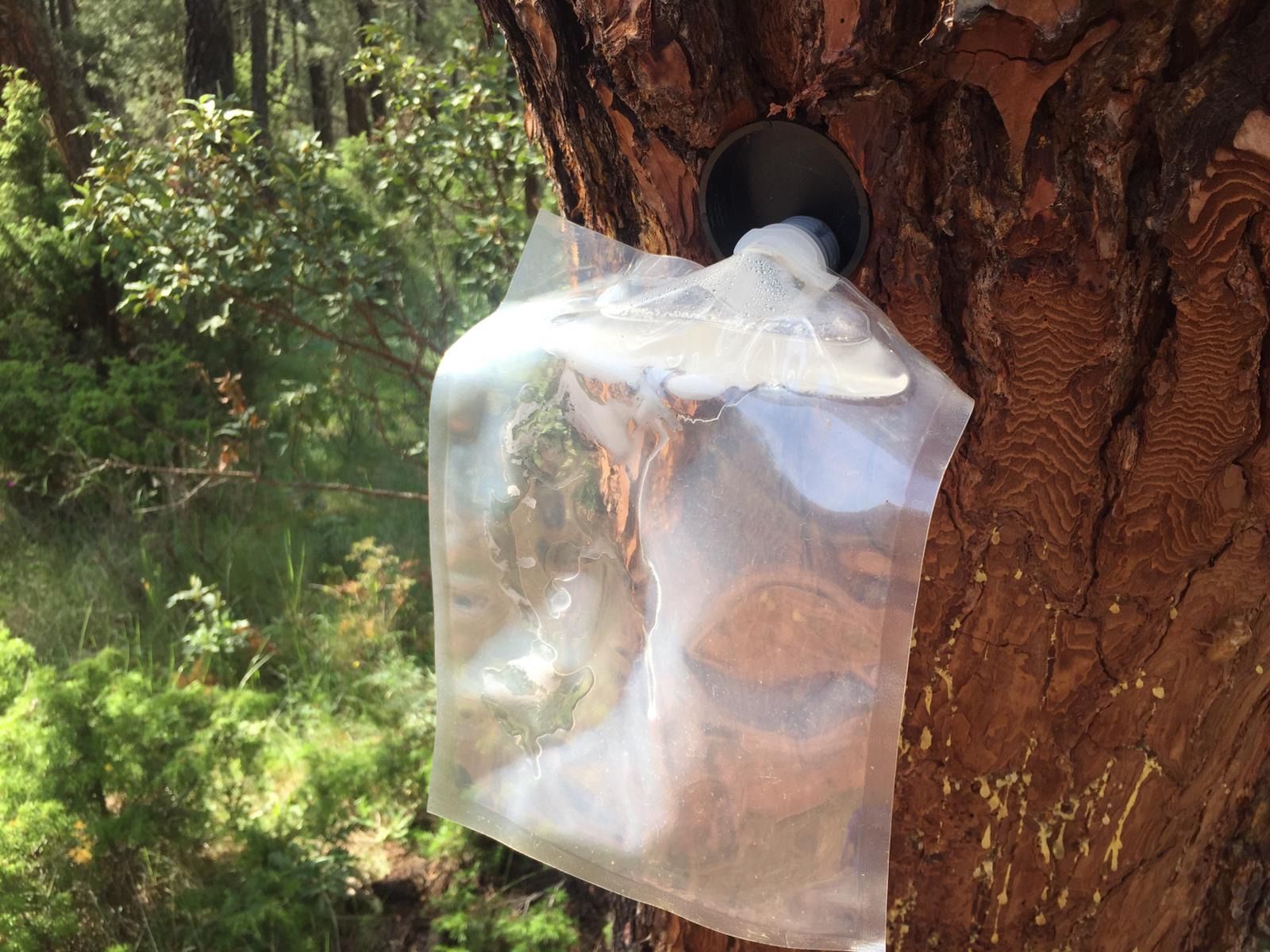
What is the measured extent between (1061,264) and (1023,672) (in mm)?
380

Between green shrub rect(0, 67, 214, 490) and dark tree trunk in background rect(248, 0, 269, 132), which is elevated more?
dark tree trunk in background rect(248, 0, 269, 132)

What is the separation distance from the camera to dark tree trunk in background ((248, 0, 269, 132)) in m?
7.43

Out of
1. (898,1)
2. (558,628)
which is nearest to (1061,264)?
(898,1)

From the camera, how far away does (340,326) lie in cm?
308

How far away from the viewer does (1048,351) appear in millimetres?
787

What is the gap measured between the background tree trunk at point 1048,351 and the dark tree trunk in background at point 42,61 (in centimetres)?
440

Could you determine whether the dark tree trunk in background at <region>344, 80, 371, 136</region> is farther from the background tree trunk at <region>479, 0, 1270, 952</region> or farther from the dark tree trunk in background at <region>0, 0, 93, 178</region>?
the background tree trunk at <region>479, 0, 1270, 952</region>

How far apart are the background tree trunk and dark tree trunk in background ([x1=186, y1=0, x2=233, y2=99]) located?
637 cm

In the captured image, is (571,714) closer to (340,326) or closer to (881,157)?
(881,157)

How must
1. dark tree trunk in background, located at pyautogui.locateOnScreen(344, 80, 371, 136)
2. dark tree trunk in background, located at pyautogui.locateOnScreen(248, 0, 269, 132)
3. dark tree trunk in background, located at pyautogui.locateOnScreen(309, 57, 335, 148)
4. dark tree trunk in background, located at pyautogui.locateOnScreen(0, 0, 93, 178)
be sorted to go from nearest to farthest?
1. dark tree trunk in background, located at pyautogui.locateOnScreen(0, 0, 93, 178)
2. dark tree trunk in background, located at pyautogui.locateOnScreen(248, 0, 269, 132)
3. dark tree trunk in background, located at pyautogui.locateOnScreen(344, 80, 371, 136)
4. dark tree trunk in background, located at pyautogui.locateOnScreen(309, 57, 335, 148)

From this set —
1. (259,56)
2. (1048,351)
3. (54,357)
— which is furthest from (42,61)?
(1048,351)

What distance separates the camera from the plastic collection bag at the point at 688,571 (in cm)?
76

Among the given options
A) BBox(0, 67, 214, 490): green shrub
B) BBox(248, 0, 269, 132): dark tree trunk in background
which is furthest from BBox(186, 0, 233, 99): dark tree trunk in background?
BBox(0, 67, 214, 490): green shrub

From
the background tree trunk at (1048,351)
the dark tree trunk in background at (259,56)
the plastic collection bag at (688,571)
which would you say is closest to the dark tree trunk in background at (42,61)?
the dark tree trunk in background at (259,56)
